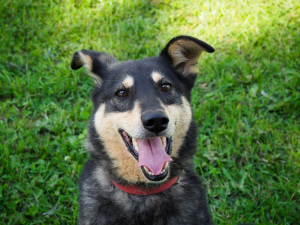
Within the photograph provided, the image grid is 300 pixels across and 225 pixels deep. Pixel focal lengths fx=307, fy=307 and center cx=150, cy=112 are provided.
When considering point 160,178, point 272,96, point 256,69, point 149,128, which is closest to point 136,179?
point 160,178

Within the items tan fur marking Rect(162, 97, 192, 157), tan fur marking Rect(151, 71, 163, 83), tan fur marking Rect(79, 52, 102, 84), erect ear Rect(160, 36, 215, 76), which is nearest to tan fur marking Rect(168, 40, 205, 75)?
erect ear Rect(160, 36, 215, 76)

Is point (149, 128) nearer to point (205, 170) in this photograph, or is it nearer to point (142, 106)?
point (142, 106)

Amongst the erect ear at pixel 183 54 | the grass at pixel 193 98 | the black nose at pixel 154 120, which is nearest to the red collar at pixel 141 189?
the black nose at pixel 154 120

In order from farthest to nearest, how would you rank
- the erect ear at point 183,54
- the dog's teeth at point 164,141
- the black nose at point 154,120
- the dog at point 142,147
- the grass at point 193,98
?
the grass at point 193,98, the erect ear at point 183,54, the dog's teeth at point 164,141, the dog at point 142,147, the black nose at point 154,120

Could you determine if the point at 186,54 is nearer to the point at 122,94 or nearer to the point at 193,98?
the point at 122,94

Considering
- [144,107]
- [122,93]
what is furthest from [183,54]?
[144,107]

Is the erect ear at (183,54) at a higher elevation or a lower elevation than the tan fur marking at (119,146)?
higher

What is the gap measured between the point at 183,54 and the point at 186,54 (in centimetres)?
4

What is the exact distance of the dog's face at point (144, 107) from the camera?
2896 mm

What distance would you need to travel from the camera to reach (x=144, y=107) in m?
2.94

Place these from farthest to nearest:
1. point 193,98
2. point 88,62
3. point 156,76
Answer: point 193,98
point 88,62
point 156,76

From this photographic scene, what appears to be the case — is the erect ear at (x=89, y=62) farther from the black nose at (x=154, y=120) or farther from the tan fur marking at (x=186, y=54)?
the black nose at (x=154, y=120)

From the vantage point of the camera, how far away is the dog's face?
2896 mm

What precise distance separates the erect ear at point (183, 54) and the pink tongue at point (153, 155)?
1.04 m
